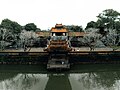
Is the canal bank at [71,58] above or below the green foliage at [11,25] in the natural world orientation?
below

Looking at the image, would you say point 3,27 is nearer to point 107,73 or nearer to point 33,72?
point 33,72

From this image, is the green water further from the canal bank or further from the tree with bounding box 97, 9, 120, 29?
the tree with bounding box 97, 9, 120, 29

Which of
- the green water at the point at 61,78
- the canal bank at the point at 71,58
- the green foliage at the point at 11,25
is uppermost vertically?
the green foliage at the point at 11,25

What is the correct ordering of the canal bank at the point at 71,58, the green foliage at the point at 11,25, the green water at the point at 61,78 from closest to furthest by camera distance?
the green water at the point at 61,78 → the canal bank at the point at 71,58 → the green foliage at the point at 11,25

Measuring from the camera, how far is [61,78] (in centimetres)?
2544

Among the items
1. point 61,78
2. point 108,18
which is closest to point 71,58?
point 61,78

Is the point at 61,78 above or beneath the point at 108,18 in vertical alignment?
beneath

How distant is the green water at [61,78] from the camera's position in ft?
74.7

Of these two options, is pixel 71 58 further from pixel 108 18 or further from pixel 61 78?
pixel 108 18

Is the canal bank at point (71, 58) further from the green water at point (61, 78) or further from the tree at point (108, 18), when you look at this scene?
the tree at point (108, 18)

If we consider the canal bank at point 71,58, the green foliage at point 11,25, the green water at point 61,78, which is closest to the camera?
the green water at point 61,78

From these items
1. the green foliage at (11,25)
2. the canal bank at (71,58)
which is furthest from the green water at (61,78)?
the green foliage at (11,25)

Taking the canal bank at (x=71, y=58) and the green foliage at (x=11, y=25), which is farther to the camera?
the green foliage at (x=11, y=25)

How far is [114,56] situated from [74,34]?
15.3 metres
